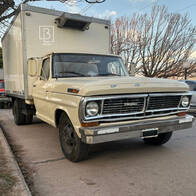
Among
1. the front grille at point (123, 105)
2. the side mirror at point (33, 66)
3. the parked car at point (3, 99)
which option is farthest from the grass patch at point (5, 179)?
the parked car at point (3, 99)

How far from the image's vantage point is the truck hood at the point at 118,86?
3078mm

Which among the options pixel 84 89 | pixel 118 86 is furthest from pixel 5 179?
pixel 118 86

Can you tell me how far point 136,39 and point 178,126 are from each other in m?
15.9

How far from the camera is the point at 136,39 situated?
18391 millimetres

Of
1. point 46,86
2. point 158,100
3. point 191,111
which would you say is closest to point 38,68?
point 46,86

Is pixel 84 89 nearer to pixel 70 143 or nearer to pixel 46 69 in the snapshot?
pixel 70 143

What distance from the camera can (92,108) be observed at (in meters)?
3.13

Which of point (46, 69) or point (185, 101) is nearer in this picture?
point (185, 101)

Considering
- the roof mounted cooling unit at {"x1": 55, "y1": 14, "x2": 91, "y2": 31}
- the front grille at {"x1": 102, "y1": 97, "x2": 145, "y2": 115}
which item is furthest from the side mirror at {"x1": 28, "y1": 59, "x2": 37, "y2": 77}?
the front grille at {"x1": 102, "y1": 97, "x2": 145, "y2": 115}

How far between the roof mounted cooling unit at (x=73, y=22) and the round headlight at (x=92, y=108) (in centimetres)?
329

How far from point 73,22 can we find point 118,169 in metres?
4.12

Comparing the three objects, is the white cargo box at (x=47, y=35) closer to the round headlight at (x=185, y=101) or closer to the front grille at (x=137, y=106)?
the front grille at (x=137, y=106)

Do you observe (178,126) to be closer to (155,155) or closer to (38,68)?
(155,155)

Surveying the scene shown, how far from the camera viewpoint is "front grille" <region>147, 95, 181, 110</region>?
3.59 meters
